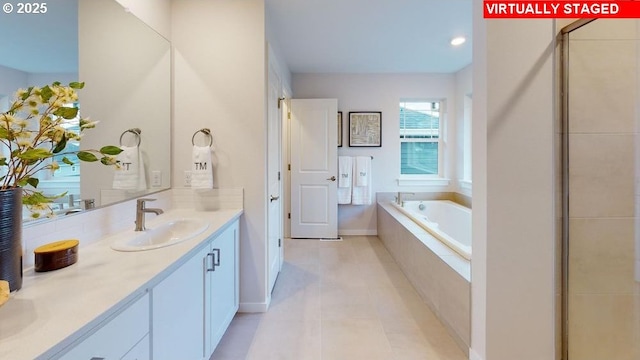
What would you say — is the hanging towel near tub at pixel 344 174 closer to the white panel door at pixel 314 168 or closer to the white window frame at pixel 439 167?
the white panel door at pixel 314 168

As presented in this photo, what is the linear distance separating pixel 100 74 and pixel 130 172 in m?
0.56

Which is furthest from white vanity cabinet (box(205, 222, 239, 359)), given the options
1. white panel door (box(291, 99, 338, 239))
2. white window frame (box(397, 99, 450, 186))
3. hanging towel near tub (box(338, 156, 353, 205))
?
white window frame (box(397, 99, 450, 186))

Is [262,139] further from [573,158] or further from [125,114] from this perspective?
[573,158]

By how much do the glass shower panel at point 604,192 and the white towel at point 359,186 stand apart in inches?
112

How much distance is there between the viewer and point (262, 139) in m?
2.21

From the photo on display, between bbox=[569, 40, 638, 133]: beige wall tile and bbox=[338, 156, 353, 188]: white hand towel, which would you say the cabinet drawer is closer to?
bbox=[569, 40, 638, 133]: beige wall tile

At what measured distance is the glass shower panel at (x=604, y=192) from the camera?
4.94 feet

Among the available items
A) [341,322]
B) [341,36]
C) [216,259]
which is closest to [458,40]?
[341,36]

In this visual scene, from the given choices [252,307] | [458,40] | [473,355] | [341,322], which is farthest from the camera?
[458,40]

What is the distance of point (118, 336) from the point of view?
88 centimetres

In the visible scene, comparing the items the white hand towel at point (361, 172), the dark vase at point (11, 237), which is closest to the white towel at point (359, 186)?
the white hand towel at point (361, 172)

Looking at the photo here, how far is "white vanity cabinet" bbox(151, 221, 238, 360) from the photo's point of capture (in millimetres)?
1153

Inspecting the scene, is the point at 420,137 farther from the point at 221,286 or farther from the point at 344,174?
the point at 221,286

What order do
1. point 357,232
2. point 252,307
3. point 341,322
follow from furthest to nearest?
point 357,232 < point 252,307 < point 341,322
